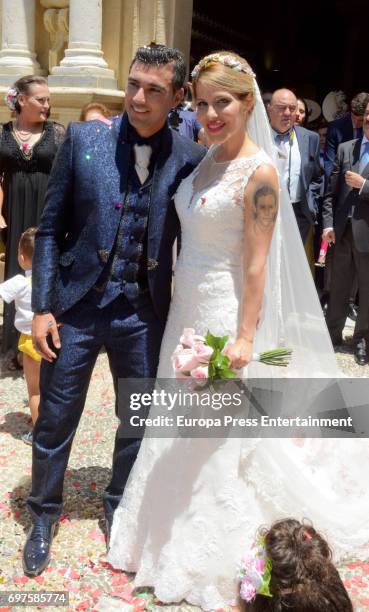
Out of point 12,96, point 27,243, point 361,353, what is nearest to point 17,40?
point 12,96

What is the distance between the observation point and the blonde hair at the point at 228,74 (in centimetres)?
250

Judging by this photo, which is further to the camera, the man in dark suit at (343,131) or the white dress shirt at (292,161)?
the man in dark suit at (343,131)

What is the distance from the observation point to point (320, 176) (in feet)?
20.6

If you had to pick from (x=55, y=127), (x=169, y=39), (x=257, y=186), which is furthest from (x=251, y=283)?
(x=169, y=39)

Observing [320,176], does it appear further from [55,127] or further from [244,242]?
[244,242]

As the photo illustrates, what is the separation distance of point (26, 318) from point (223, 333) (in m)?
1.80

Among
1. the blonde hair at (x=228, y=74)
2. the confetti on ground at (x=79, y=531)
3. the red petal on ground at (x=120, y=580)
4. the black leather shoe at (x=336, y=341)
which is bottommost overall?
the black leather shoe at (x=336, y=341)

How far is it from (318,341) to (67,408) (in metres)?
1.22

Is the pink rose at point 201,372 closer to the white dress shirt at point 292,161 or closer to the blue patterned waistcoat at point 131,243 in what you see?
the blue patterned waistcoat at point 131,243

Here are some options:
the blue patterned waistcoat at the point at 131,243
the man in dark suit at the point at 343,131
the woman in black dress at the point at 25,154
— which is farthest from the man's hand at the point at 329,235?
the blue patterned waistcoat at the point at 131,243

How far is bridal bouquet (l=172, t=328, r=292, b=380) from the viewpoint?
248cm

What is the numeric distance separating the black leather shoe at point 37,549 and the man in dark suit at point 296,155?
388 centimetres

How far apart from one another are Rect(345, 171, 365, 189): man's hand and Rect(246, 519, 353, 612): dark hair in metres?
4.07

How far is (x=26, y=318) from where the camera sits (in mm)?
4141
